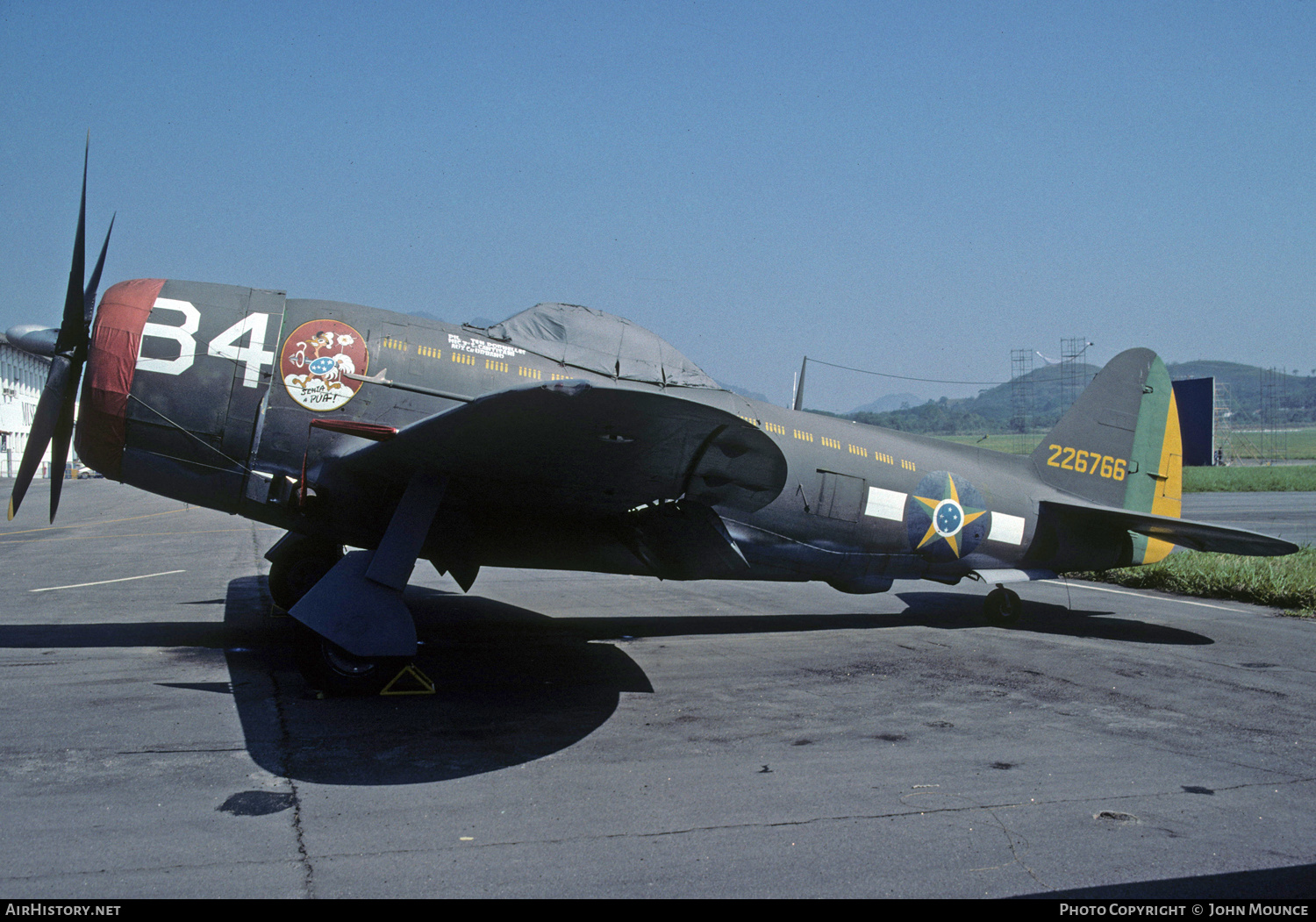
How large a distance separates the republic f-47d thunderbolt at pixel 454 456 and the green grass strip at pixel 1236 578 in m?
3.08

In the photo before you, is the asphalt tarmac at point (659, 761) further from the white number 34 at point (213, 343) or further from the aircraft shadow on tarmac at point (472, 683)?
the white number 34 at point (213, 343)

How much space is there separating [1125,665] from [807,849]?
17.7ft

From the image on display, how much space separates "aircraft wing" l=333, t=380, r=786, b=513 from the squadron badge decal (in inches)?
23.4

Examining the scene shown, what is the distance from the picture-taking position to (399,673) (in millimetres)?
6453

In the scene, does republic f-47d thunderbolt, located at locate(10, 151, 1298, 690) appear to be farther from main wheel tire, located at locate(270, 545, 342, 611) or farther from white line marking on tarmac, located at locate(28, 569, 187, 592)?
white line marking on tarmac, located at locate(28, 569, 187, 592)

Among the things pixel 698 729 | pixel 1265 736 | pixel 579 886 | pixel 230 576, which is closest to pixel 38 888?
pixel 579 886

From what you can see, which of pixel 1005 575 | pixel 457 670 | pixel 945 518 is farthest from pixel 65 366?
pixel 1005 575

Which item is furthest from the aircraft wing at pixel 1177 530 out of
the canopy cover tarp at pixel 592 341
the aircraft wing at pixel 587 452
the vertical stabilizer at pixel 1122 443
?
the aircraft wing at pixel 587 452

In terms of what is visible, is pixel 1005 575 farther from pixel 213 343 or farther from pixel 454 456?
pixel 213 343

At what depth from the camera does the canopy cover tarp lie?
786 cm

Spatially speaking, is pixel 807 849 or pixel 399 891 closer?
pixel 399 891

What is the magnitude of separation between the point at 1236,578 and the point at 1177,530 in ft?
13.3

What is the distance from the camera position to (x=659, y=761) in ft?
16.7
